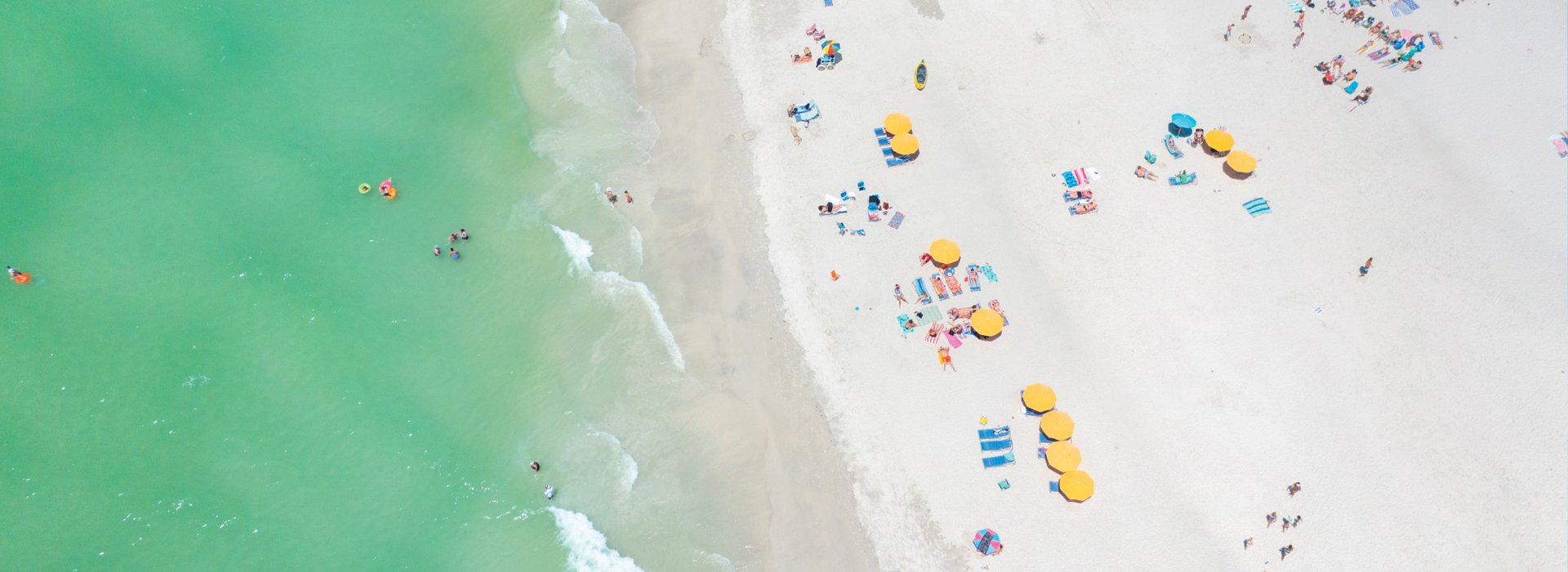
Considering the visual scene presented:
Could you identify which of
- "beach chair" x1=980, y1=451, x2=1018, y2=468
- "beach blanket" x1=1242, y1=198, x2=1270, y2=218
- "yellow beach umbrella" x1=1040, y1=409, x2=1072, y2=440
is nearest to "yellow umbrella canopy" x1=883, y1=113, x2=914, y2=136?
"yellow beach umbrella" x1=1040, y1=409, x2=1072, y2=440

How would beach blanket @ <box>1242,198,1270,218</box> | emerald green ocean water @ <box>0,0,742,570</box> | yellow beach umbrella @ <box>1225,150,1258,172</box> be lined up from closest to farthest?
1. emerald green ocean water @ <box>0,0,742,570</box>
2. beach blanket @ <box>1242,198,1270,218</box>
3. yellow beach umbrella @ <box>1225,150,1258,172</box>

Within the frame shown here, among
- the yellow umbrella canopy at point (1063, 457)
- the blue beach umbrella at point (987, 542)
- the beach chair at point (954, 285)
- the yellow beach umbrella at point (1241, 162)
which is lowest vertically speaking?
the blue beach umbrella at point (987, 542)

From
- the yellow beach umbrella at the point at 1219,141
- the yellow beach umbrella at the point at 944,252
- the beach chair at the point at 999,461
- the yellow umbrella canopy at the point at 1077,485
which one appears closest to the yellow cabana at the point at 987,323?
the yellow beach umbrella at the point at 944,252

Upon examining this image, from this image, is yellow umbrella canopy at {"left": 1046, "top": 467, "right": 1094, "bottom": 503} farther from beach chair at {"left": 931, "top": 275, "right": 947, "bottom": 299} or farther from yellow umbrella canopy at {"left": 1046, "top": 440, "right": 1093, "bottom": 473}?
beach chair at {"left": 931, "top": 275, "right": 947, "bottom": 299}

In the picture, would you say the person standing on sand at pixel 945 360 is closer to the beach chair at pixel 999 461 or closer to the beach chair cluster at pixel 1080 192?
the beach chair at pixel 999 461

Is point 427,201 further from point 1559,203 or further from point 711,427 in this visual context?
point 1559,203

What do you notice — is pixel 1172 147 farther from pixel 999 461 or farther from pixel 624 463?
pixel 624 463
